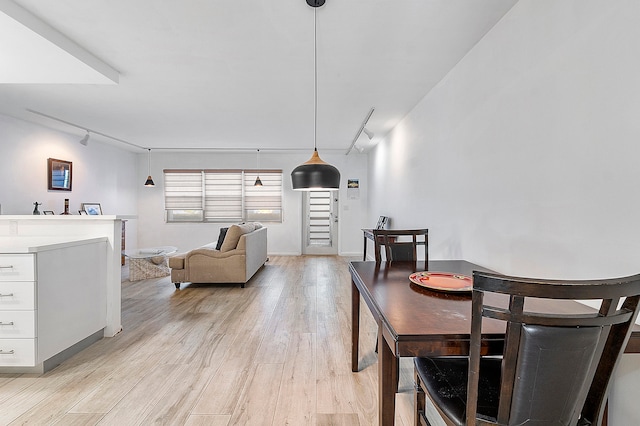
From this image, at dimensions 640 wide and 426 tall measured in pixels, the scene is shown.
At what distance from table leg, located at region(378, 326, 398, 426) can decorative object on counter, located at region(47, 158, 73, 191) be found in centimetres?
621

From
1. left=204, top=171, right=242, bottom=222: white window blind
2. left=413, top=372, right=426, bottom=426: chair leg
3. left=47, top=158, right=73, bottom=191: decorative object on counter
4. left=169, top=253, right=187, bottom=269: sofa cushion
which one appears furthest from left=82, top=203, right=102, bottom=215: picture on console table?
left=413, top=372, right=426, bottom=426: chair leg

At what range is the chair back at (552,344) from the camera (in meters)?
0.82

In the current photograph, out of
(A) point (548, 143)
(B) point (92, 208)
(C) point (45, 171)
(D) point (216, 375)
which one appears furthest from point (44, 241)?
(B) point (92, 208)

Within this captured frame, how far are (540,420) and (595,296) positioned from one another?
41 centimetres

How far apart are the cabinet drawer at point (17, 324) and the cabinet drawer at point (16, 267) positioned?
0.25 m

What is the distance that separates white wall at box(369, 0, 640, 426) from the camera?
135cm

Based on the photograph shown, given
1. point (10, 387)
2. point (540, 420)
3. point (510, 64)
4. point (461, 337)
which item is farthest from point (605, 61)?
point (10, 387)

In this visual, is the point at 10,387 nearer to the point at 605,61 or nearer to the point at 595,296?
the point at 595,296

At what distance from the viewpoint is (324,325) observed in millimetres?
3215

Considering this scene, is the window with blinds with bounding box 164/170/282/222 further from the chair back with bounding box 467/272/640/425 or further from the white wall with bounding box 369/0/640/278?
the chair back with bounding box 467/272/640/425

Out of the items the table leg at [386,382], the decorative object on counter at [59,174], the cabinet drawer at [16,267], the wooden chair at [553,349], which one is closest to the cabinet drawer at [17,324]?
the cabinet drawer at [16,267]

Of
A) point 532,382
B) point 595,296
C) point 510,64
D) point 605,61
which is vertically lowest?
point 532,382

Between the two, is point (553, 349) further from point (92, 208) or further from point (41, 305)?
point (92, 208)

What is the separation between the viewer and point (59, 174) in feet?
17.9
